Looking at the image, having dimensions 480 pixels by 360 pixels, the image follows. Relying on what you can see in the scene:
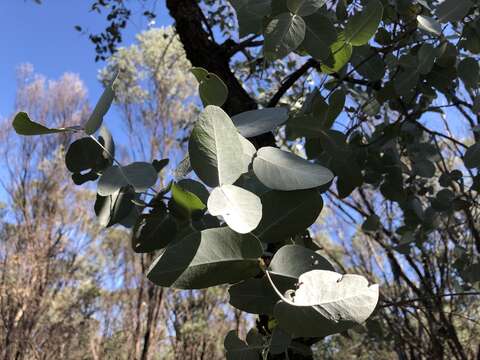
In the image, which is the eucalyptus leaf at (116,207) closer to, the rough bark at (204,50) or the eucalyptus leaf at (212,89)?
the eucalyptus leaf at (212,89)

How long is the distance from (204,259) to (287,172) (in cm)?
6

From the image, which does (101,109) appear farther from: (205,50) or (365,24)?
(205,50)

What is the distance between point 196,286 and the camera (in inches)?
8.6

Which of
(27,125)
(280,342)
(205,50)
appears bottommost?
(280,342)

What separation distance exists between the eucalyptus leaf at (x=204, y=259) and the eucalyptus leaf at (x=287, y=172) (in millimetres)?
34

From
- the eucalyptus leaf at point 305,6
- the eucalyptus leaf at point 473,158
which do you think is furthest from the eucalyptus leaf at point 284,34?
the eucalyptus leaf at point 473,158

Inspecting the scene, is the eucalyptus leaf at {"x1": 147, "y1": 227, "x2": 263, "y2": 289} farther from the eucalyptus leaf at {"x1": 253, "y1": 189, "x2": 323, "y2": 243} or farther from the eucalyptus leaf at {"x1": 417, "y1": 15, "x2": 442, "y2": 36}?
the eucalyptus leaf at {"x1": 417, "y1": 15, "x2": 442, "y2": 36}

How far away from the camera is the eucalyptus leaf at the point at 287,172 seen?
9.0 inches

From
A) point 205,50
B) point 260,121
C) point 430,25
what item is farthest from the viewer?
point 205,50

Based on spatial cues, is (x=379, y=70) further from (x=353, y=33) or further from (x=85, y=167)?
(x=85, y=167)

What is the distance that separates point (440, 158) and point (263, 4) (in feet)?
1.67

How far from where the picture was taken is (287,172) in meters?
0.24

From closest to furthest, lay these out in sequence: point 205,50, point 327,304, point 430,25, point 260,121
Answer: point 327,304 < point 260,121 < point 430,25 < point 205,50

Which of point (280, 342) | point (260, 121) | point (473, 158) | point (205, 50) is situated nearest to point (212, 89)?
point (260, 121)
